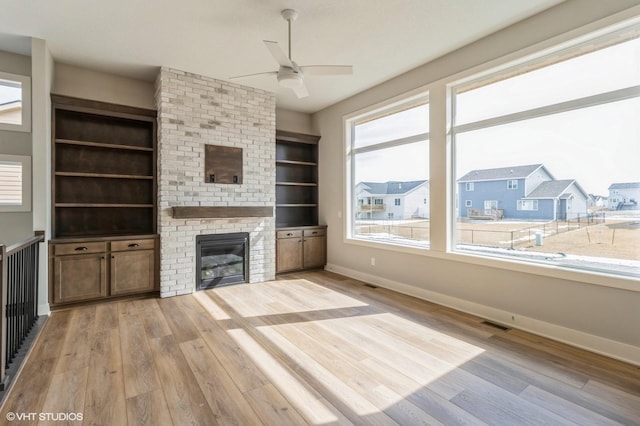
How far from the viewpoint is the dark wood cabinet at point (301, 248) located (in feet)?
18.6

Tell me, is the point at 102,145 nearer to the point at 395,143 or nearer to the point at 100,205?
the point at 100,205

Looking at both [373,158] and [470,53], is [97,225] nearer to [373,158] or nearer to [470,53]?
[373,158]

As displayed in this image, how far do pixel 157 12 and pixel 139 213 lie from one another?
2.93 m

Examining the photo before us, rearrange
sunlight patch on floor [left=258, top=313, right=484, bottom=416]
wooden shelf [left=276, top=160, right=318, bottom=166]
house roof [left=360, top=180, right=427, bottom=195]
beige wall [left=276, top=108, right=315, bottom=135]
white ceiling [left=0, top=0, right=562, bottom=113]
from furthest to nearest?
beige wall [left=276, top=108, right=315, bottom=135] < wooden shelf [left=276, top=160, right=318, bottom=166] < house roof [left=360, top=180, right=427, bottom=195] < white ceiling [left=0, top=0, right=562, bottom=113] < sunlight patch on floor [left=258, top=313, right=484, bottom=416]

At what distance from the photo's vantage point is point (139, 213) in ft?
16.1

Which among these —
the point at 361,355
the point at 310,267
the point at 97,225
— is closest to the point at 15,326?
the point at 97,225

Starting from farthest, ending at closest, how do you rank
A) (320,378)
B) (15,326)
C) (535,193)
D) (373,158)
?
(373,158)
(535,193)
(15,326)
(320,378)

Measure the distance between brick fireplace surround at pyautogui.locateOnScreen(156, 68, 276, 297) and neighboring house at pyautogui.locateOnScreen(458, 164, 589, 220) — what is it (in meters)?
3.12

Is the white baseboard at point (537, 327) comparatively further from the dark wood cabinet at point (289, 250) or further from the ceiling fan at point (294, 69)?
the ceiling fan at point (294, 69)

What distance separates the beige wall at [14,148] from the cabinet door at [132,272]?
3.63 feet

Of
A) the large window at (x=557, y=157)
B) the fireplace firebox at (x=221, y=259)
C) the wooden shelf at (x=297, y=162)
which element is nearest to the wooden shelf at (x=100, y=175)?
the fireplace firebox at (x=221, y=259)

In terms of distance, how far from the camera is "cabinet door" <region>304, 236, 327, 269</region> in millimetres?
5969

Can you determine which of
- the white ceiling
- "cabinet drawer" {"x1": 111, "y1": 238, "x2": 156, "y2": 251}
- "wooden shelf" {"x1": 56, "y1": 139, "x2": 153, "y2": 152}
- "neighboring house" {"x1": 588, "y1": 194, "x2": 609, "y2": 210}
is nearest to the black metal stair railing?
"cabinet drawer" {"x1": 111, "y1": 238, "x2": 156, "y2": 251}

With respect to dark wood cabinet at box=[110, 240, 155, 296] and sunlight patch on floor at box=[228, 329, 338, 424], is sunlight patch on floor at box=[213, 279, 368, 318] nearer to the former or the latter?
sunlight patch on floor at box=[228, 329, 338, 424]
